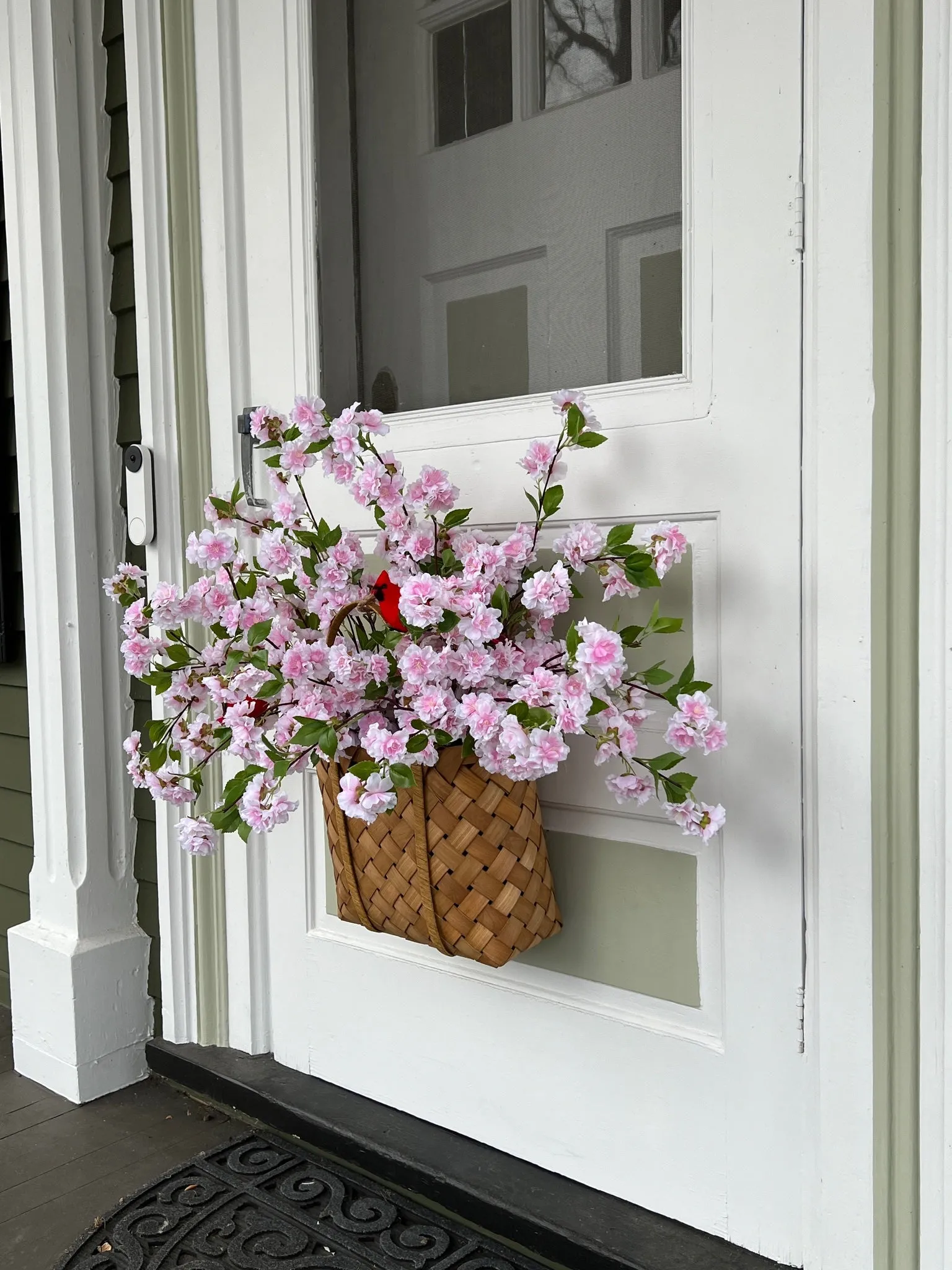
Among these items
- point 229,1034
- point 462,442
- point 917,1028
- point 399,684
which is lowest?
point 229,1034

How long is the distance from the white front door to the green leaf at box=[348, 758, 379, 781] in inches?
15.8

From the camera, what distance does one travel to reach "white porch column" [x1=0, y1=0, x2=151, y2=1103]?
1.81 metres

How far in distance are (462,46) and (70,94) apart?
0.75 m

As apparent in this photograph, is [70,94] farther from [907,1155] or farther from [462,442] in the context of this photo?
[907,1155]

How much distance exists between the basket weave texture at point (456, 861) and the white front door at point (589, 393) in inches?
6.5

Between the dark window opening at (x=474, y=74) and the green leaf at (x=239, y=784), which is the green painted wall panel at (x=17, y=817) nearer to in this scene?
A: the green leaf at (x=239, y=784)

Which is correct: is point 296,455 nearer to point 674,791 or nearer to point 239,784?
point 239,784

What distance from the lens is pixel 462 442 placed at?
1.47 meters

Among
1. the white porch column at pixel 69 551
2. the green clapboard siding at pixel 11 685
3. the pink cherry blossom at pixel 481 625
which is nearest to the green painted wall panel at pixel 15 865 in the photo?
the green clapboard siding at pixel 11 685

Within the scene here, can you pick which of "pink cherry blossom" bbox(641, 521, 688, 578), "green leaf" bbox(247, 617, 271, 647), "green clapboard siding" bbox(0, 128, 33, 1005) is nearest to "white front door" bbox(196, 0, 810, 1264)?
"pink cherry blossom" bbox(641, 521, 688, 578)

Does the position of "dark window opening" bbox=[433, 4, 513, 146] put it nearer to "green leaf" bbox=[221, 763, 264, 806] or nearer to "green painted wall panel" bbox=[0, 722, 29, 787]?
"green leaf" bbox=[221, 763, 264, 806]

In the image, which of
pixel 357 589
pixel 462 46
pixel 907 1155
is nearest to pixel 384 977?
pixel 357 589

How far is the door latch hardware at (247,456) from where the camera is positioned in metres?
1.69

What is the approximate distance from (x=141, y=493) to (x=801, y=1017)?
49.7 inches
